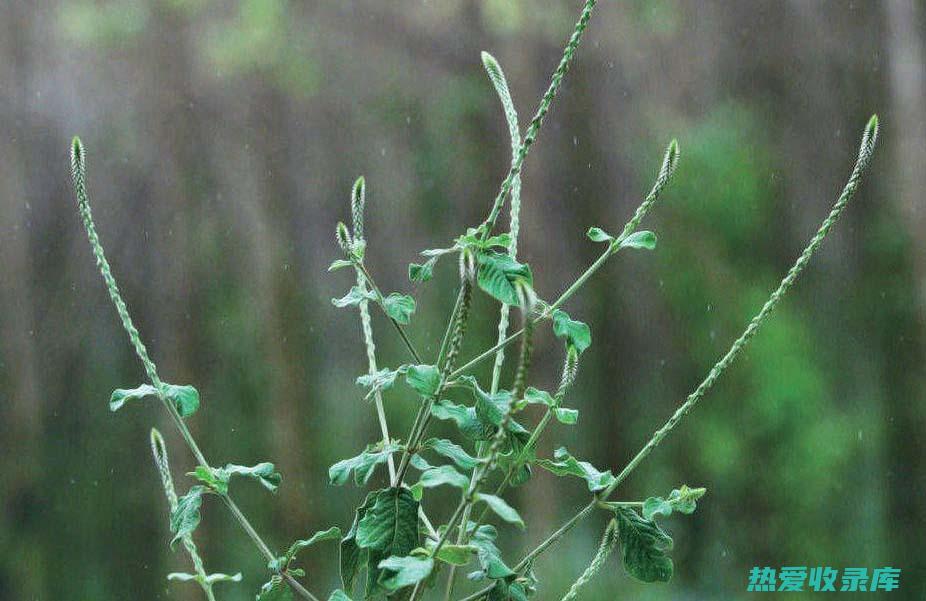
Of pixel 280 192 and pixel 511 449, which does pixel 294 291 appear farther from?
pixel 511 449

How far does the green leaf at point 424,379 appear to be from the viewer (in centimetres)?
68

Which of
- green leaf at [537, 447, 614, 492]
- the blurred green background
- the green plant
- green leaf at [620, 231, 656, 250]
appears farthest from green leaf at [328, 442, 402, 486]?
the blurred green background

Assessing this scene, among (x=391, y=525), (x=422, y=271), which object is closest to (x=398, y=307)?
(x=422, y=271)

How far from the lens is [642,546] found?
2.46 ft

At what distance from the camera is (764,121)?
6.91ft

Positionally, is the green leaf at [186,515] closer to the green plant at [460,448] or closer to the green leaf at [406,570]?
the green plant at [460,448]

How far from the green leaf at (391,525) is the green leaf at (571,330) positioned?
14cm

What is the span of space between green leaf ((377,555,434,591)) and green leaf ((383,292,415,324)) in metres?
0.17

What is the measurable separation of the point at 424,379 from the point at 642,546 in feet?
0.65

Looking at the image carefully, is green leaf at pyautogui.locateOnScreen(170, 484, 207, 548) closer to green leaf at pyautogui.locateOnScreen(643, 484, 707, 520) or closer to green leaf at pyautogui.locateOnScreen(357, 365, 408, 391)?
green leaf at pyautogui.locateOnScreen(357, 365, 408, 391)

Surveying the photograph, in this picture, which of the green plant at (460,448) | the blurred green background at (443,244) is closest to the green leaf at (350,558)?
the green plant at (460,448)

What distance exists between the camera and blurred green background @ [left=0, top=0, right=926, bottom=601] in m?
2.05

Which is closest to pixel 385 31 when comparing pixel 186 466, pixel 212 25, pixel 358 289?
pixel 212 25

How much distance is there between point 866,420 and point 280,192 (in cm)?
120
